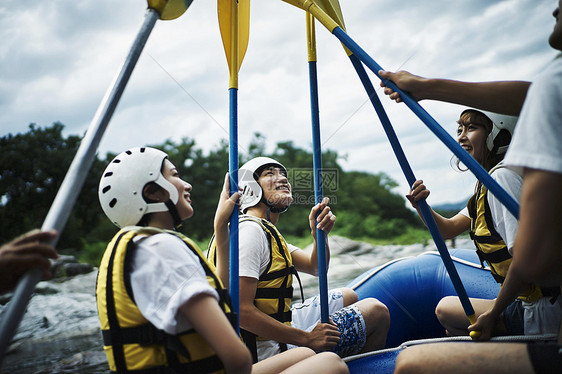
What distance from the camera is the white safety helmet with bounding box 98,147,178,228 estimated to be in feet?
4.90

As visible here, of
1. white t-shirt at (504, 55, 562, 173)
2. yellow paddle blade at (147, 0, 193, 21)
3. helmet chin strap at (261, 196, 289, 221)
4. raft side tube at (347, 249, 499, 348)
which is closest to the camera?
white t-shirt at (504, 55, 562, 173)

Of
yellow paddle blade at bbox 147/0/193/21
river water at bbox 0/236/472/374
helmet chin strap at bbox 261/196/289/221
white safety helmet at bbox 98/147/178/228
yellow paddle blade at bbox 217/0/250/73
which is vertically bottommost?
river water at bbox 0/236/472/374

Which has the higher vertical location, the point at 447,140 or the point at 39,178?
the point at 39,178

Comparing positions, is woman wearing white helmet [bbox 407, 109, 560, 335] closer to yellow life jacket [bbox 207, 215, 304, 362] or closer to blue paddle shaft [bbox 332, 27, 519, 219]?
blue paddle shaft [bbox 332, 27, 519, 219]

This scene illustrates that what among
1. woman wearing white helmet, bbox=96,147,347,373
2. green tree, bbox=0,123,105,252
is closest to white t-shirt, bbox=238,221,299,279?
woman wearing white helmet, bbox=96,147,347,373

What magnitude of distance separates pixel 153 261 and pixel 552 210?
105cm

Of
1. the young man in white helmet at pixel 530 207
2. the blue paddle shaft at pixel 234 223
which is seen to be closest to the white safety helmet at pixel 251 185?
the blue paddle shaft at pixel 234 223

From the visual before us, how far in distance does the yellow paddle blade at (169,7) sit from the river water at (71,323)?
2.38 metres

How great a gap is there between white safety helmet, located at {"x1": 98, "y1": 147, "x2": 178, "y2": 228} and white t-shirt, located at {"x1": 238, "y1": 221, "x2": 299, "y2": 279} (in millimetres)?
556

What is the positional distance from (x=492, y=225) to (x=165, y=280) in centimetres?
153

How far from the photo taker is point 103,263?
1.30m

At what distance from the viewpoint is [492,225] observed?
1.89 metres

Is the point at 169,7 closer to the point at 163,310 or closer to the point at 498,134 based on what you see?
the point at 163,310

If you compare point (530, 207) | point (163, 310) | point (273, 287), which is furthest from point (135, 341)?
point (530, 207)
